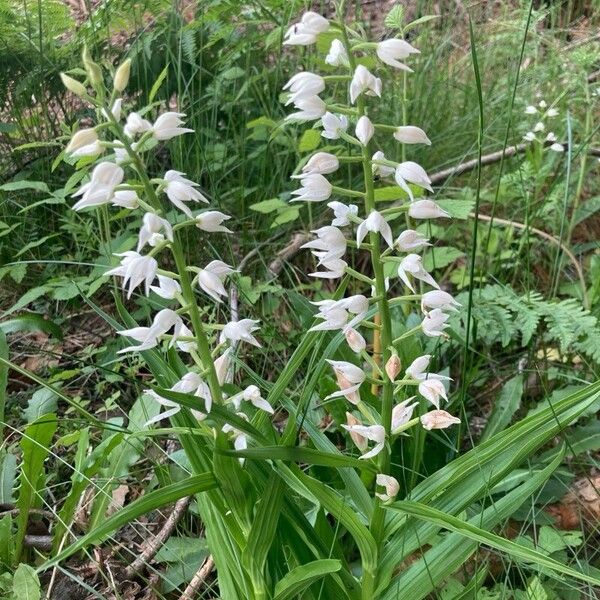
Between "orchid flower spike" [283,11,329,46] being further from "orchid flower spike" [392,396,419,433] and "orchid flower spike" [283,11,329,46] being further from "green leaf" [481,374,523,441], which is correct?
"green leaf" [481,374,523,441]

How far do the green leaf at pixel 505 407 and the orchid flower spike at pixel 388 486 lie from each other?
2.07ft

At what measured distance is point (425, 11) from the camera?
3.32 meters

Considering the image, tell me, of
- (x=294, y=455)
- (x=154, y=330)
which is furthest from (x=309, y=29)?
(x=294, y=455)

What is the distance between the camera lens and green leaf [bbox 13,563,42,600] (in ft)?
4.70

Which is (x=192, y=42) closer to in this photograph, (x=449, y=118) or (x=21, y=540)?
(x=449, y=118)

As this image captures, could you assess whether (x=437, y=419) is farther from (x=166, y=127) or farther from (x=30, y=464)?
(x=30, y=464)

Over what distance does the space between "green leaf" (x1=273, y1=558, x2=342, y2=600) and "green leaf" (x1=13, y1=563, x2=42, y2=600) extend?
1.78ft

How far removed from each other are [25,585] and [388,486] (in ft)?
2.60

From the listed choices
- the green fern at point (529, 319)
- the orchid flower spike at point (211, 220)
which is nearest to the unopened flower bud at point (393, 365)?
the orchid flower spike at point (211, 220)

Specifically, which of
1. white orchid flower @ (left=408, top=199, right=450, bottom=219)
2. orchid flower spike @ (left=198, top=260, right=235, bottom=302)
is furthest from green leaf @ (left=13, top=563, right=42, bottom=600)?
white orchid flower @ (left=408, top=199, right=450, bottom=219)

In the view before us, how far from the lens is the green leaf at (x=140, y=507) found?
100 cm

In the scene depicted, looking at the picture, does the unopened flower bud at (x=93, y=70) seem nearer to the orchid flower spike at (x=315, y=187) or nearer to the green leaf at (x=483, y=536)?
the orchid flower spike at (x=315, y=187)

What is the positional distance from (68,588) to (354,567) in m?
0.62

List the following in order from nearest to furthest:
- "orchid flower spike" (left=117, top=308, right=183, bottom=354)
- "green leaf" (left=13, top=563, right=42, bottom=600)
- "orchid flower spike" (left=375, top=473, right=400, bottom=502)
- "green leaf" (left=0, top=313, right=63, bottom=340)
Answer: "orchid flower spike" (left=117, top=308, right=183, bottom=354)
"orchid flower spike" (left=375, top=473, right=400, bottom=502)
"green leaf" (left=13, top=563, right=42, bottom=600)
"green leaf" (left=0, top=313, right=63, bottom=340)
